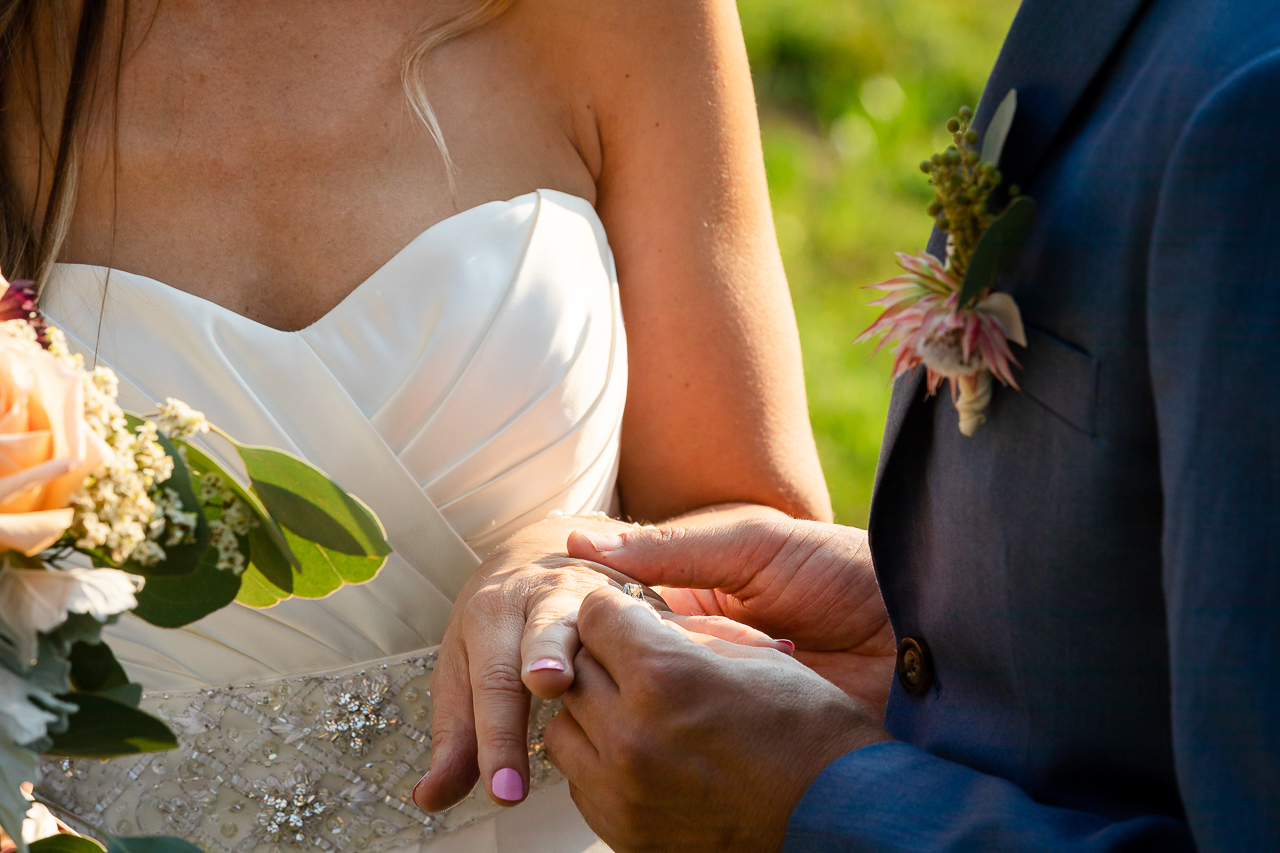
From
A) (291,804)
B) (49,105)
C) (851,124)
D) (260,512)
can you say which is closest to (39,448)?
(260,512)

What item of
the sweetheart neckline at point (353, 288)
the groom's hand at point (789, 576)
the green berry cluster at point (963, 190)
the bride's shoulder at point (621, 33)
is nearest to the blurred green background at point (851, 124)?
the bride's shoulder at point (621, 33)

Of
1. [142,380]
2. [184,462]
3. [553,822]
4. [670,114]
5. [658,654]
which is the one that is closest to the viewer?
[184,462]

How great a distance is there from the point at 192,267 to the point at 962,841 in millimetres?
1532

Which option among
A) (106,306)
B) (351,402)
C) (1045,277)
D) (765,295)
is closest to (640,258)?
(765,295)

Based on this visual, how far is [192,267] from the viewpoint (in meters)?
1.81

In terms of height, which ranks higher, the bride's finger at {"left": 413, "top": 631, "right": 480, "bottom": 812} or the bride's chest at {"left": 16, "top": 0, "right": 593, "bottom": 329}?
the bride's chest at {"left": 16, "top": 0, "right": 593, "bottom": 329}

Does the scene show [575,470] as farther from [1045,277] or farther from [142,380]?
[1045,277]

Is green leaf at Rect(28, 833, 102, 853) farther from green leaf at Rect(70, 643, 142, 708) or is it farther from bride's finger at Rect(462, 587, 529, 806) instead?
bride's finger at Rect(462, 587, 529, 806)

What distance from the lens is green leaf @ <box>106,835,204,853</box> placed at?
891 mm

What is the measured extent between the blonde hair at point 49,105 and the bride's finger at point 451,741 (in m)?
0.97

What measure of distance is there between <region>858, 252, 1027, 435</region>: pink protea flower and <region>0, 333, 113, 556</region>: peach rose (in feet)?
2.47

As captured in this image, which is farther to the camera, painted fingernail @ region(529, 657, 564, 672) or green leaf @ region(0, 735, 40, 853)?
painted fingernail @ region(529, 657, 564, 672)

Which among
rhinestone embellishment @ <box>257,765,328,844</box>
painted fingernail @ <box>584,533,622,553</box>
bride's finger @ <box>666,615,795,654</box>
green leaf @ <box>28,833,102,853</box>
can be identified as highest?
green leaf @ <box>28,833,102,853</box>

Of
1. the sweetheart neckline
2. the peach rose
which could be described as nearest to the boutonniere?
the peach rose
